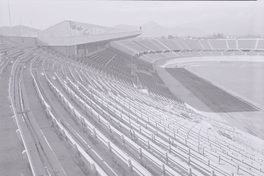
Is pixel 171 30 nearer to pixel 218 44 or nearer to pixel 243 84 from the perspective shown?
pixel 218 44

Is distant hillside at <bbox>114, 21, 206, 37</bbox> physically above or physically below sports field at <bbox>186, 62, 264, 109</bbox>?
above

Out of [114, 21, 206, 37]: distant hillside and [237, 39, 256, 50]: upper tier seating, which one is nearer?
[237, 39, 256, 50]: upper tier seating

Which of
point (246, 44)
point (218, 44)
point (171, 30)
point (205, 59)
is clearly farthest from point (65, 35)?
point (171, 30)

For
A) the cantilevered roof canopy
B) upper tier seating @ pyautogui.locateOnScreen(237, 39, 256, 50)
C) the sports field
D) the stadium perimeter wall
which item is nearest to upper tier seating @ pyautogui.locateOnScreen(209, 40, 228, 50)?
upper tier seating @ pyautogui.locateOnScreen(237, 39, 256, 50)

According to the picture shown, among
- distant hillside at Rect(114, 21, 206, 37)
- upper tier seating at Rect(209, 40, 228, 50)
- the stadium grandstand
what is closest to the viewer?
the stadium grandstand

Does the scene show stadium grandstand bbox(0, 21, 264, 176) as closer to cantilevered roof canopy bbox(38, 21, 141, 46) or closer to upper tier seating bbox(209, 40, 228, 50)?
cantilevered roof canopy bbox(38, 21, 141, 46)

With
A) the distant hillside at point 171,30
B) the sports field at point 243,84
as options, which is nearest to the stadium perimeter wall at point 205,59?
the sports field at point 243,84

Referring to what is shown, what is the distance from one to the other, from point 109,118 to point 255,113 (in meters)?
9.66

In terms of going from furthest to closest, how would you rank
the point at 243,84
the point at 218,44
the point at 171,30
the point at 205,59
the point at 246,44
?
the point at 171,30, the point at 218,44, the point at 246,44, the point at 205,59, the point at 243,84

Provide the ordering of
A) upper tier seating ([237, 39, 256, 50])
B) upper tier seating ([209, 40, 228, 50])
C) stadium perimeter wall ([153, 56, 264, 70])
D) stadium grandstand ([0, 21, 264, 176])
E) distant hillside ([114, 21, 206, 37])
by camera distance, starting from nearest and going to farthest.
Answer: stadium grandstand ([0, 21, 264, 176])
stadium perimeter wall ([153, 56, 264, 70])
upper tier seating ([237, 39, 256, 50])
upper tier seating ([209, 40, 228, 50])
distant hillside ([114, 21, 206, 37])

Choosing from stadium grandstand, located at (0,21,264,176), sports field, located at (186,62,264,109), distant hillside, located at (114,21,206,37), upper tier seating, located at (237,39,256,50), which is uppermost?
distant hillside, located at (114,21,206,37)

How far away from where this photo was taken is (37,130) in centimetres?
334

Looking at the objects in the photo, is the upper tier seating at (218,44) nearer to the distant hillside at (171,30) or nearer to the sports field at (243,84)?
the sports field at (243,84)

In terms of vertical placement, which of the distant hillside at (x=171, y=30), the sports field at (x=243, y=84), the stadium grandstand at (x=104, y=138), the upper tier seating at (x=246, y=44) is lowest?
the sports field at (x=243, y=84)
